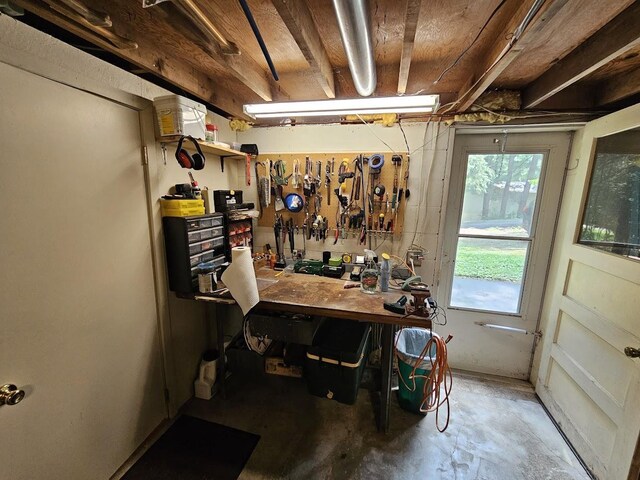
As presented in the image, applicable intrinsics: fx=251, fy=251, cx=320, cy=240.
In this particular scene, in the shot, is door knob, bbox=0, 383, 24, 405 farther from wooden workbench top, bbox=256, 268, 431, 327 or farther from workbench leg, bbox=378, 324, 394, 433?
workbench leg, bbox=378, 324, 394, 433

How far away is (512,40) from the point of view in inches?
44.8

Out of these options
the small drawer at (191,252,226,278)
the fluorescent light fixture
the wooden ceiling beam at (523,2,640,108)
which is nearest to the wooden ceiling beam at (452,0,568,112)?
the fluorescent light fixture

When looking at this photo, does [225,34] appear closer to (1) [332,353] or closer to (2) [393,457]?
(1) [332,353]

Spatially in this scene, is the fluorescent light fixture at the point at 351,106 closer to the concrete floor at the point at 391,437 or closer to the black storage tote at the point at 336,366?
the black storage tote at the point at 336,366

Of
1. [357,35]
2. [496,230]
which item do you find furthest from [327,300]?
[496,230]

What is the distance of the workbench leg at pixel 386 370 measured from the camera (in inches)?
Result: 66.2

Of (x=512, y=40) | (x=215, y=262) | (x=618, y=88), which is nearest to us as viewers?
(x=512, y=40)

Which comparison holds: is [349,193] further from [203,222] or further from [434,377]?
[434,377]

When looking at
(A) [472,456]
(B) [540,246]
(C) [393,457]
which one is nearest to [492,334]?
(B) [540,246]

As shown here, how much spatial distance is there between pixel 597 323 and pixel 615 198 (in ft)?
2.76

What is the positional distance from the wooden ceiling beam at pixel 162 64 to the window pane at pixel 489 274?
2.53m

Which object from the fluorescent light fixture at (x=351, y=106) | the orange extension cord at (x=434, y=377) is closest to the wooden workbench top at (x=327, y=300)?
the orange extension cord at (x=434, y=377)

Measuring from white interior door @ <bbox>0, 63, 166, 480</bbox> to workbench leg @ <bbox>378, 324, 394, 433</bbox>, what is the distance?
1594 millimetres

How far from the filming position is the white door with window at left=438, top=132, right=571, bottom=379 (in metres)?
2.19
